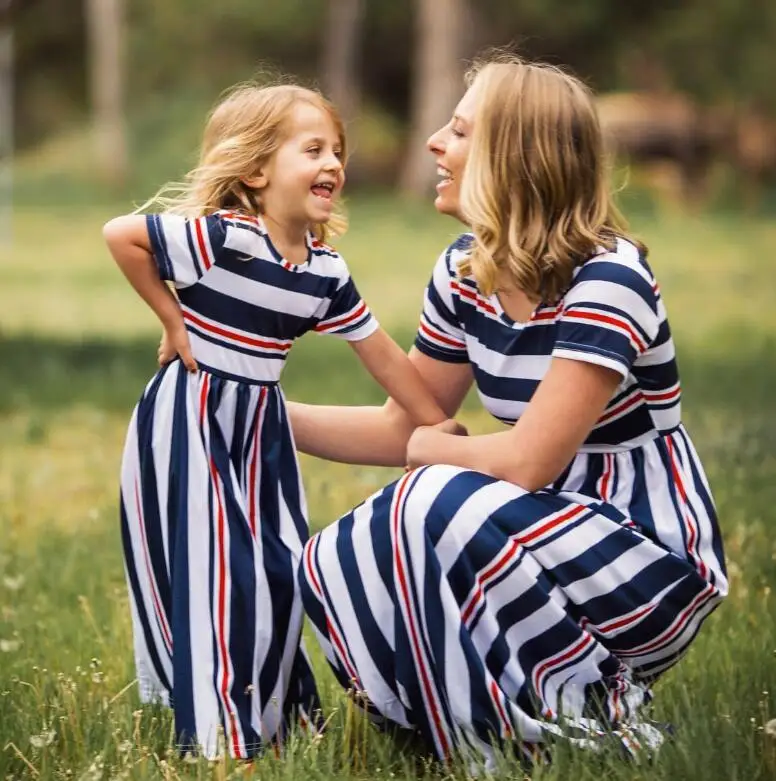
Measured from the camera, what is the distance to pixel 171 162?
2995 cm

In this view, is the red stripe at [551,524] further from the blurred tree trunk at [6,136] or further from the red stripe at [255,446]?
the blurred tree trunk at [6,136]

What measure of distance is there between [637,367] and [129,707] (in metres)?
1.18

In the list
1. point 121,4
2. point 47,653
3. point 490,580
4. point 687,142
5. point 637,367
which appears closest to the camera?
point 490,580

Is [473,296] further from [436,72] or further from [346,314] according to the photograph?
[436,72]

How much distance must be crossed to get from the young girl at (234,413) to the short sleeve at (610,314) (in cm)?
48

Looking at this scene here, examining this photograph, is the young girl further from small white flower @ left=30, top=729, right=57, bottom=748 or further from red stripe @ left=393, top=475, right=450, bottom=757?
red stripe @ left=393, top=475, right=450, bottom=757

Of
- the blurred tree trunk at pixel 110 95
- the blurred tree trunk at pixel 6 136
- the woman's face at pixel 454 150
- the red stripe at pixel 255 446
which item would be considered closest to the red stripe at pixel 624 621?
the red stripe at pixel 255 446

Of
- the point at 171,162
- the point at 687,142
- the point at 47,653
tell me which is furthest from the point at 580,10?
the point at 47,653

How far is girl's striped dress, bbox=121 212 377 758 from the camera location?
3018 mm

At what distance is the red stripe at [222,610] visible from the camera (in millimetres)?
2994

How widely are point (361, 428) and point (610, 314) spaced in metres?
0.74

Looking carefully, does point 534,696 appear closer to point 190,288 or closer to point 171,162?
point 190,288

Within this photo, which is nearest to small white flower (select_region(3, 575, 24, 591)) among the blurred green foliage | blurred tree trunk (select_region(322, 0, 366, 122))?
the blurred green foliage

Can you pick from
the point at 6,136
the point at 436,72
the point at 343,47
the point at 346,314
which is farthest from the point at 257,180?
the point at 6,136
